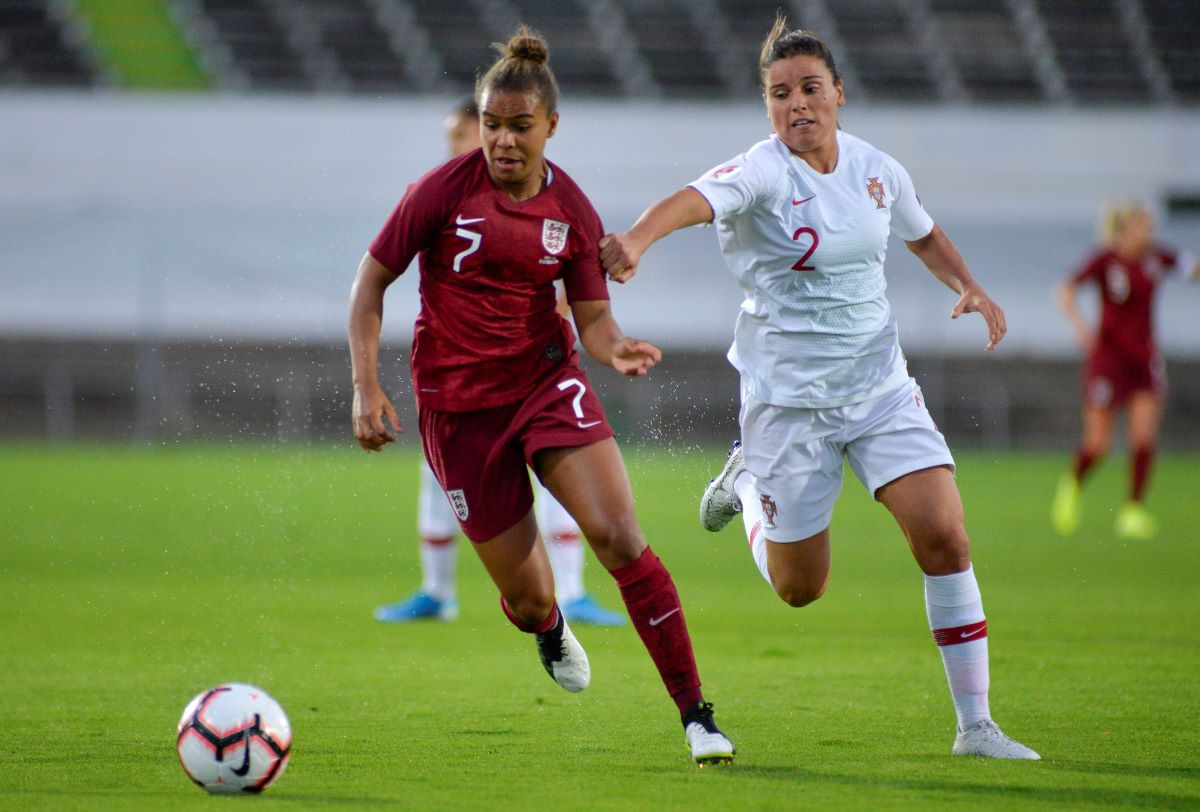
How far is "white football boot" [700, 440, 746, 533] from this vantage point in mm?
6117

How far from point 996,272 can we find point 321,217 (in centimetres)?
1037

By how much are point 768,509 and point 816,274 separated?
0.82 m

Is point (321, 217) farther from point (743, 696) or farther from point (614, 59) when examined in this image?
point (743, 696)

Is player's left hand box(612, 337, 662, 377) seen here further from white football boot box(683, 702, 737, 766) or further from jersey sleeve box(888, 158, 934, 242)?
jersey sleeve box(888, 158, 934, 242)

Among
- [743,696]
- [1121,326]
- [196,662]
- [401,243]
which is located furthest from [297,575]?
[1121,326]

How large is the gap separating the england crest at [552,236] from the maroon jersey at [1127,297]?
10.1 metres

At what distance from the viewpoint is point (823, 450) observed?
17.0ft

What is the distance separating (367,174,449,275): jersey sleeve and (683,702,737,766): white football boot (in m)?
1.64

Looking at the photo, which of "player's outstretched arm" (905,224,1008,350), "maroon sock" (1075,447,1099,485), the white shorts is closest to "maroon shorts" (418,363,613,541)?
the white shorts

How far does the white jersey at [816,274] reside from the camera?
16.5 ft

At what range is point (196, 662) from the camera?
22.3 feet

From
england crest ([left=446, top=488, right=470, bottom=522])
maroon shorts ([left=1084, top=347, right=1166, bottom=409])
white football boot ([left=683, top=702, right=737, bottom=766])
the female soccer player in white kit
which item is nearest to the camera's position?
white football boot ([left=683, top=702, right=737, bottom=766])

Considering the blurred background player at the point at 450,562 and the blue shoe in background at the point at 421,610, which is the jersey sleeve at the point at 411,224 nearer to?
the blurred background player at the point at 450,562

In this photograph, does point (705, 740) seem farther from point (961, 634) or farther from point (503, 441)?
point (503, 441)
